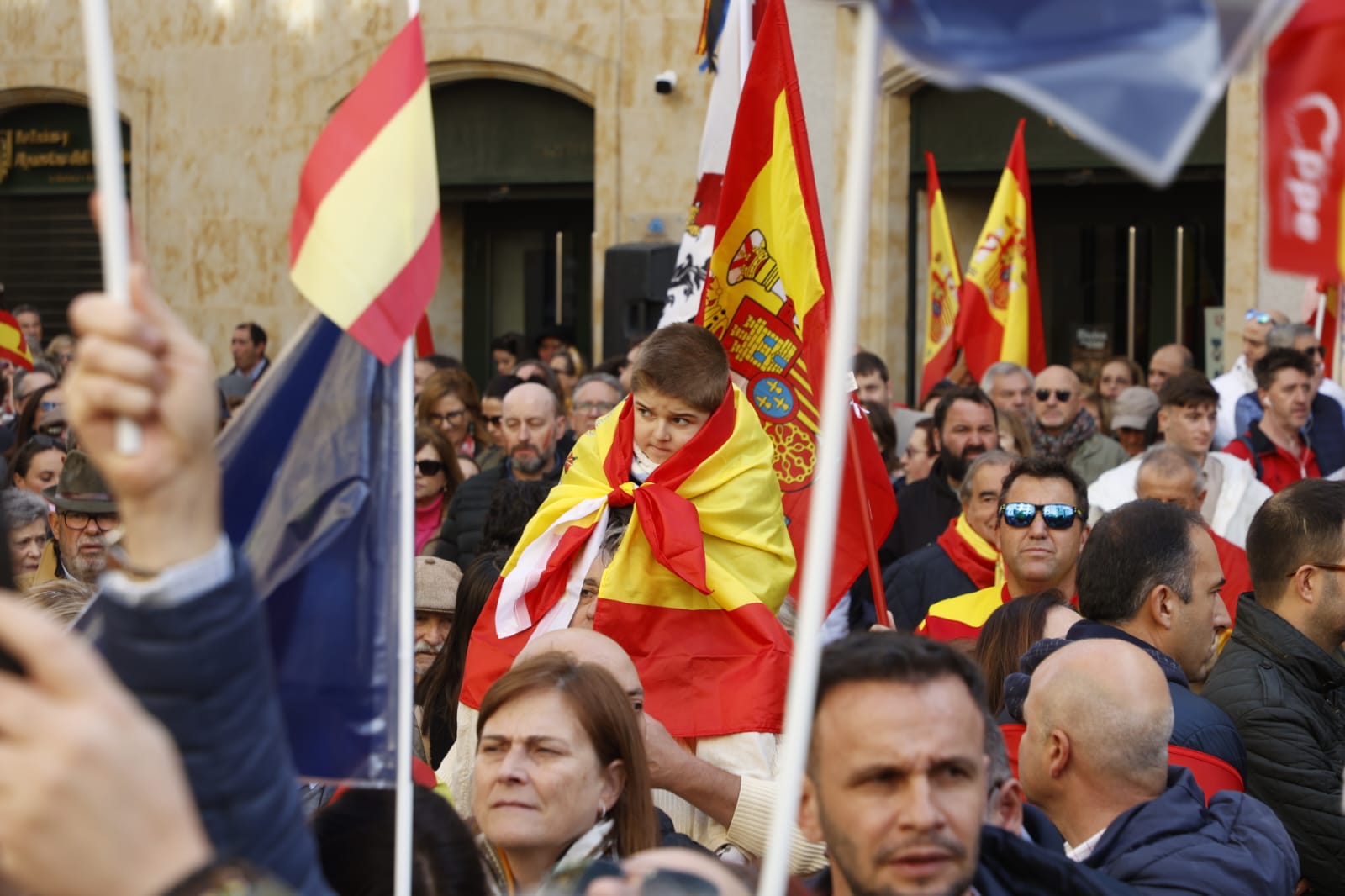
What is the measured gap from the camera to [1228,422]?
30.9ft

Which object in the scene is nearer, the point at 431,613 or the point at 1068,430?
the point at 431,613

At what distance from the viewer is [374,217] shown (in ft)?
10.0

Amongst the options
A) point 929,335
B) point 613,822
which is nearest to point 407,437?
point 613,822

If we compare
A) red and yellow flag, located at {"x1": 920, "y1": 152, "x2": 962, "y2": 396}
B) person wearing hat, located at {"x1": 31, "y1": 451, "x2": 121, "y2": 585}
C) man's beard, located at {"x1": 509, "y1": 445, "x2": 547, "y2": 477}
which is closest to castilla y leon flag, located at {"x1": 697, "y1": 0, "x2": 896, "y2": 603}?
man's beard, located at {"x1": 509, "y1": 445, "x2": 547, "y2": 477}

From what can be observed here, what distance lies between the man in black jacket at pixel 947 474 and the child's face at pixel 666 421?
3046 millimetres

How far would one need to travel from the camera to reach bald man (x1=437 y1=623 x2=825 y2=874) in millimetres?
3689

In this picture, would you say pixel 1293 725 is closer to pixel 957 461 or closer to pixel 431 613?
pixel 431 613

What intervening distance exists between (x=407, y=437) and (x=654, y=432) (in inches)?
69.0

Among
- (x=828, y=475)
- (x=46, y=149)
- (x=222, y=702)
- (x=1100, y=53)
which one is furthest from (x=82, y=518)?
(x=46, y=149)

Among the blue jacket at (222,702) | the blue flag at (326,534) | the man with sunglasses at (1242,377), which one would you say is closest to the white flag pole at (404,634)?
the blue flag at (326,534)

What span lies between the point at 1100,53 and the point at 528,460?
5383mm

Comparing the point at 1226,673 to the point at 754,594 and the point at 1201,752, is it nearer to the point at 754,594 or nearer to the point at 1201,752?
the point at 1201,752

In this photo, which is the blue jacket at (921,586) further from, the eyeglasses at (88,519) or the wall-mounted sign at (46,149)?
the wall-mounted sign at (46,149)

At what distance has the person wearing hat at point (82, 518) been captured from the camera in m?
5.60
